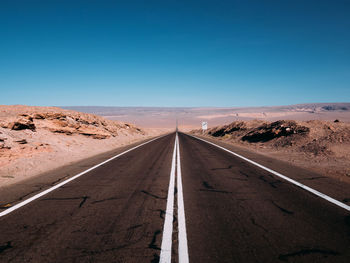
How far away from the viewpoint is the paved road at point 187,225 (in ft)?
8.82

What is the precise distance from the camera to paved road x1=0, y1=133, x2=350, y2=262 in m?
2.69

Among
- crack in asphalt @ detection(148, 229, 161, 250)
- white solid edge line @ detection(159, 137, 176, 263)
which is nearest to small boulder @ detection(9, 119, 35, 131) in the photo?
white solid edge line @ detection(159, 137, 176, 263)

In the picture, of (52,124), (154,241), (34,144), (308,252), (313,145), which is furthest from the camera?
(52,124)

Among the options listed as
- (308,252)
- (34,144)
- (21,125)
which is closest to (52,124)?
(21,125)

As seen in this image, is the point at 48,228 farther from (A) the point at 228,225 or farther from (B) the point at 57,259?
(A) the point at 228,225

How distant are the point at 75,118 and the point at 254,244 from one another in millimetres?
22684

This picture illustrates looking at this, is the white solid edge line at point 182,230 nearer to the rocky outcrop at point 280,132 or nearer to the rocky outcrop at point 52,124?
the rocky outcrop at point 52,124

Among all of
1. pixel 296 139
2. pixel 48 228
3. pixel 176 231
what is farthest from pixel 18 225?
pixel 296 139

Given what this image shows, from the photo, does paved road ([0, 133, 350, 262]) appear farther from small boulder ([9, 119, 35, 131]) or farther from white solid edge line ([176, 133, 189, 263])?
small boulder ([9, 119, 35, 131])

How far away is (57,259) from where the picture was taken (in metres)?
2.61

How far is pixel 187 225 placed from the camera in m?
3.48

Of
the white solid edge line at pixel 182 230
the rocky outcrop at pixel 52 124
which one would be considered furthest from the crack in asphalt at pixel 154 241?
the rocky outcrop at pixel 52 124

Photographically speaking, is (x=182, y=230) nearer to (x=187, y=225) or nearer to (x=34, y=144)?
(x=187, y=225)

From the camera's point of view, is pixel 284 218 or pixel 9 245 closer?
pixel 9 245
